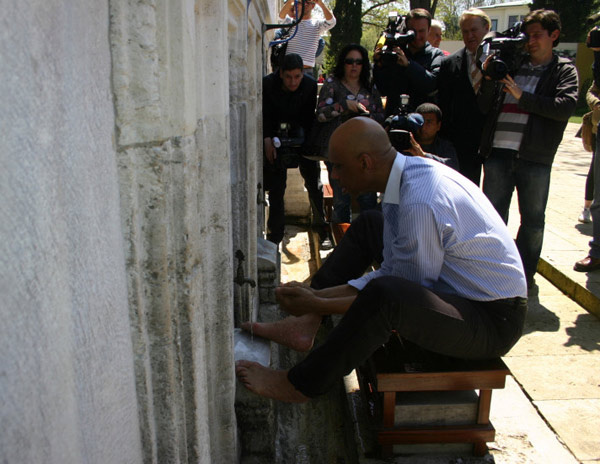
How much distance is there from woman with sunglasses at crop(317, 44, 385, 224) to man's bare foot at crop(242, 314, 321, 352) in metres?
2.15

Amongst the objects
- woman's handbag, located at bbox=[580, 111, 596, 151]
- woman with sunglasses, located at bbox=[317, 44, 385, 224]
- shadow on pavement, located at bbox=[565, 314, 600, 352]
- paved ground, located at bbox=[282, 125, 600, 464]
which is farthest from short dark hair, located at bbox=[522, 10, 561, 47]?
shadow on pavement, located at bbox=[565, 314, 600, 352]

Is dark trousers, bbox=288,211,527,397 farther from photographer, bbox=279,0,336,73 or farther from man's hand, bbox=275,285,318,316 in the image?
photographer, bbox=279,0,336,73

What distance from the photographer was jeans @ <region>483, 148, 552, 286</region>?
13.7 feet

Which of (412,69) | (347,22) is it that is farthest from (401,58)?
(347,22)

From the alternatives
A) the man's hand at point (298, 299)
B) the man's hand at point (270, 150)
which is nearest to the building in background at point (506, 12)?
the man's hand at point (270, 150)

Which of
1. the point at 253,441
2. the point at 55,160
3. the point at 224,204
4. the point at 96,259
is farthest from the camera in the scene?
the point at 253,441

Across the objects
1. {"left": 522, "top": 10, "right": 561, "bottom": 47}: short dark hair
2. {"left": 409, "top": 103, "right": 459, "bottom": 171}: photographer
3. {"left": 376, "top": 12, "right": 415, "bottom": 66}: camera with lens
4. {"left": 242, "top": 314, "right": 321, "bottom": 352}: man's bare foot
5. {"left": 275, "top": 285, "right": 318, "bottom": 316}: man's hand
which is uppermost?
{"left": 522, "top": 10, "right": 561, "bottom": 47}: short dark hair

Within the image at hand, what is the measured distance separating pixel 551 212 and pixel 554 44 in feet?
9.27

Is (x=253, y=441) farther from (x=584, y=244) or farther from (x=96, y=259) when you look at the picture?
(x=584, y=244)

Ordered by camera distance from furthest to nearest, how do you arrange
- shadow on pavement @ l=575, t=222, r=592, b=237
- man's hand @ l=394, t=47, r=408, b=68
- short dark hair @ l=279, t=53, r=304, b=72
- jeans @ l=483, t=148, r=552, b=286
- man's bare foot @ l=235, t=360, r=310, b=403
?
shadow on pavement @ l=575, t=222, r=592, b=237, short dark hair @ l=279, t=53, r=304, b=72, man's hand @ l=394, t=47, r=408, b=68, jeans @ l=483, t=148, r=552, b=286, man's bare foot @ l=235, t=360, r=310, b=403

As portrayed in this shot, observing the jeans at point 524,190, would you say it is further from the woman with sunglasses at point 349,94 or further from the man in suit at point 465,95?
the woman with sunglasses at point 349,94

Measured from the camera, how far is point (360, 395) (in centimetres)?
311

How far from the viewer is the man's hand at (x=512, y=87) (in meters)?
4.03

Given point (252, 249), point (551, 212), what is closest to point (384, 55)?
point (252, 249)
